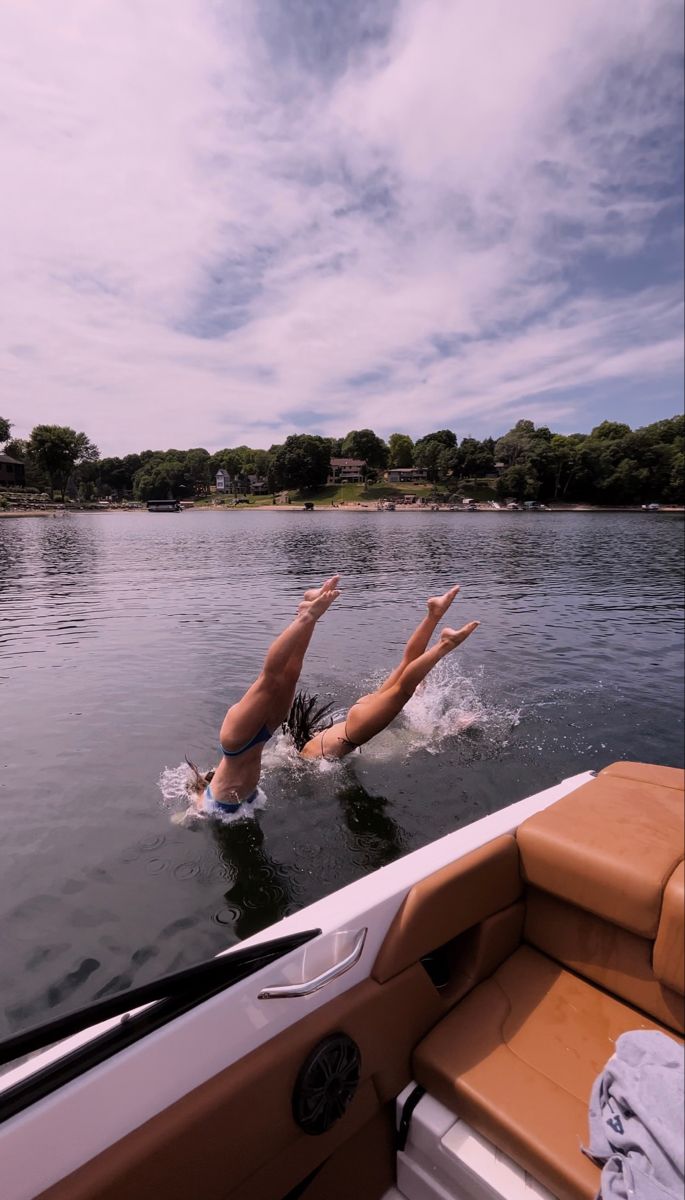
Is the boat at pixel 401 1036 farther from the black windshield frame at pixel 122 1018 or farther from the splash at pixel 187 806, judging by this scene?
the splash at pixel 187 806

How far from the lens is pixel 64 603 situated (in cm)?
2225

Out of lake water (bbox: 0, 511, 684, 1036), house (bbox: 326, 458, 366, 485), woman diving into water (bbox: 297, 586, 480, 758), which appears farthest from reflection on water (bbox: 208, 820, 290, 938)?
house (bbox: 326, 458, 366, 485)

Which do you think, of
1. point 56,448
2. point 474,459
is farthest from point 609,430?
point 56,448

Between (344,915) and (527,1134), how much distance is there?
3.89 ft

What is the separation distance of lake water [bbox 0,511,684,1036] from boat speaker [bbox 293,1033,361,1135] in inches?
117

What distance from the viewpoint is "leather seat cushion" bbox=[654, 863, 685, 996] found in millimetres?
2662

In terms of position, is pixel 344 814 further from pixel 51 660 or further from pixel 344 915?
pixel 51 660

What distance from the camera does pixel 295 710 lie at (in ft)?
29.1

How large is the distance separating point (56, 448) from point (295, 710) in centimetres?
4527

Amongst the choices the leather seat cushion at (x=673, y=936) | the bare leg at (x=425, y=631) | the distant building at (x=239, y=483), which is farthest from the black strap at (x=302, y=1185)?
the distant building at (x=239, y=483)

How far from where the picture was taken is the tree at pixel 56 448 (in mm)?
45125

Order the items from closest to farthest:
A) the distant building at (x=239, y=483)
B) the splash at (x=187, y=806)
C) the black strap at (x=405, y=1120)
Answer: the black strap at (x=405, y=1120) → the splash at (x=187, y=806) → the distant building at (x=239, y=483)

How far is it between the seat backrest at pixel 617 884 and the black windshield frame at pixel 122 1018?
160 cm

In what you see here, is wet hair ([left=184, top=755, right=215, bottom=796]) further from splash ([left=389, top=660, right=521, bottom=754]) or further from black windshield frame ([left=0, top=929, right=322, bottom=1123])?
black windshield frame ([left=0, top=929, right=322, bottom=1123])
